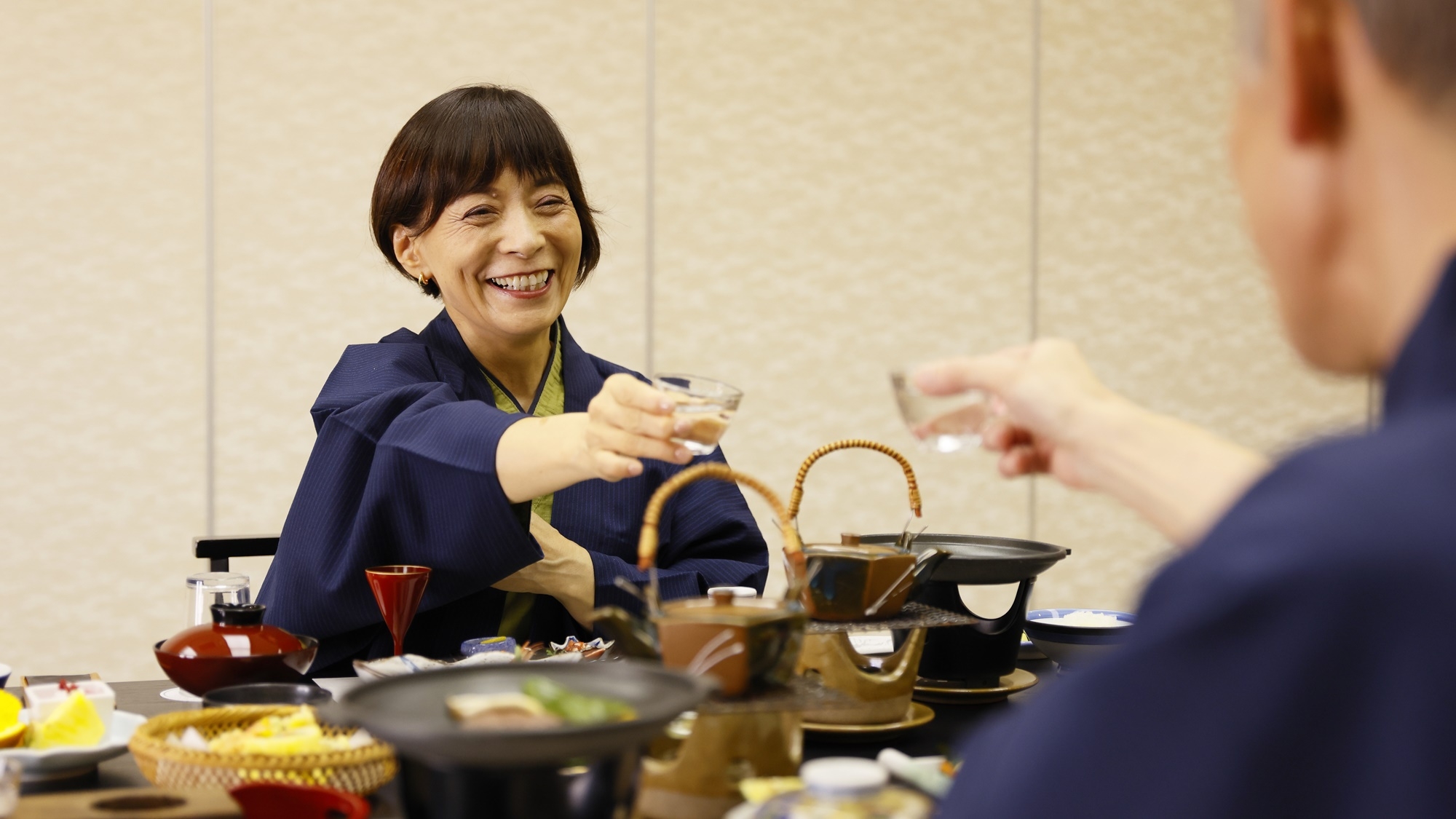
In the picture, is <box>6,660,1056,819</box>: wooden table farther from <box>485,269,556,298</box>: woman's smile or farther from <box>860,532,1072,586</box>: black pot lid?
<box>485,269,556,298</box>: woman's smile

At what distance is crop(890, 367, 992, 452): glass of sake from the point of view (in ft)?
3.91

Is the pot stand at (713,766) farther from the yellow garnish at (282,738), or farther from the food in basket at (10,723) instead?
the food in basket at (10,723)

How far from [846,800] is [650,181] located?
3.22 meters

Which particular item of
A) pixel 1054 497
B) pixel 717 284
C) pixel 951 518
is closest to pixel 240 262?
pixel 717 284

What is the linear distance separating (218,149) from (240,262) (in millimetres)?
335

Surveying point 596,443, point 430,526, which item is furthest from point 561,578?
point 596,443

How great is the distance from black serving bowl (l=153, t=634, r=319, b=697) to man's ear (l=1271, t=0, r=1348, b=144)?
118cm

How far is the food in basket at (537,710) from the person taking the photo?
861 mm

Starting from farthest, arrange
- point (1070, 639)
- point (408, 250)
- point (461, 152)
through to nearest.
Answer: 1. point (408, 250)
2. point (461, 152)
3. point (1070, 639)

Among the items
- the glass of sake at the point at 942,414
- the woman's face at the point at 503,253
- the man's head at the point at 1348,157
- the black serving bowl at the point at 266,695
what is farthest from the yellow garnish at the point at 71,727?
the man's head at the point at 1348,157

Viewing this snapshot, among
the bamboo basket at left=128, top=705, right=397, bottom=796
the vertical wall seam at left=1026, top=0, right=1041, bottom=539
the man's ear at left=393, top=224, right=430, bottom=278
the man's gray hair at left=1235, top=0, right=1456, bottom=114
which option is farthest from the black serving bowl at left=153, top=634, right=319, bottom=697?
the vertical wall seam at left=1026, top=0, right=1041, bottom=539

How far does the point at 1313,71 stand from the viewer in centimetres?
52

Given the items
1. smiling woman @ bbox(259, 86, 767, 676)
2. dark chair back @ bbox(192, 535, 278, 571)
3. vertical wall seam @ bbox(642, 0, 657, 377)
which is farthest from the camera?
vertical wall seam @ bbox(642, 0, 657, 377)

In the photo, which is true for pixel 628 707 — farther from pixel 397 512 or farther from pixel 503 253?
pixel 503 253
